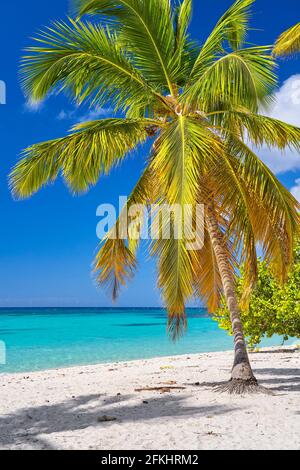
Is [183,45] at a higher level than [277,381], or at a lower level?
higher

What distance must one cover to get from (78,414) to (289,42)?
9.80m

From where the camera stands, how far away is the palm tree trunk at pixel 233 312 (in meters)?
9.26

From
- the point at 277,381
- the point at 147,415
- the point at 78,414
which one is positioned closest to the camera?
the point at 147,415

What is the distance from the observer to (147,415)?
7.64 metres

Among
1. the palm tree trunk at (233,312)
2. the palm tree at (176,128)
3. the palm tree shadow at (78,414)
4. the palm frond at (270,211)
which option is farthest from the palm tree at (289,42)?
the palm tree shadow at (78,414)

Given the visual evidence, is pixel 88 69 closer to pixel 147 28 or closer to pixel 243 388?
pixel 147 28

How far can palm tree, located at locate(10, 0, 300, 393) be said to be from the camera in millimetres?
8859

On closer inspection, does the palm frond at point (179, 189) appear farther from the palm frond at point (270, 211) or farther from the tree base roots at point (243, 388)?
the tree base roots at point (243, 388)

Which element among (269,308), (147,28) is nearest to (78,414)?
(147,28)

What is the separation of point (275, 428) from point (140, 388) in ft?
14.8

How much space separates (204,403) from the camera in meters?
8.41

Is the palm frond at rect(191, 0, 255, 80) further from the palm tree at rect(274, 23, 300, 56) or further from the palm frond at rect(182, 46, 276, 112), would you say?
the palm tree at rect(274, 23, 300, 56)

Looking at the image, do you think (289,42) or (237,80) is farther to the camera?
(289,42)

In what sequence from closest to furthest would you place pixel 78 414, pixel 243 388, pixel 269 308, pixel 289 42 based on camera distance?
1. pixel 78 414
2. pixel 243 388
3. pixel 289 42
4. pixel 269 308
